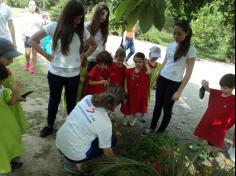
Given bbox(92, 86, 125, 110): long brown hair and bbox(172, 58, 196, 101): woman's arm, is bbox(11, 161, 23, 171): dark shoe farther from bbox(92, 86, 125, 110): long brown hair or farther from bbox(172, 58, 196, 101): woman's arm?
bbox(172, 58, 196, 101): woman's arm

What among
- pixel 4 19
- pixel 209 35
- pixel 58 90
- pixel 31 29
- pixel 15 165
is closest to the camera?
pixel 15 165

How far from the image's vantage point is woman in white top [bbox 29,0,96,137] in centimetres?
363

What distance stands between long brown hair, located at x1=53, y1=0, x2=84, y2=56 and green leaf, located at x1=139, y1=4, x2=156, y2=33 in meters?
1.95

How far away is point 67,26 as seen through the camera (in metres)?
3.64

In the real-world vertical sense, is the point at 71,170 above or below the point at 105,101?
below

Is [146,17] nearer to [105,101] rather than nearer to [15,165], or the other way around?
[105,101]

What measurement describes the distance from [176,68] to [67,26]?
1391mm

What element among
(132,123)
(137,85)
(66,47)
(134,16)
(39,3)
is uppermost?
(134,16)

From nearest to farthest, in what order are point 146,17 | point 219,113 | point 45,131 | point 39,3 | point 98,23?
point 146,17, point 219,113, point 45,131, point 98,23, point 39,3

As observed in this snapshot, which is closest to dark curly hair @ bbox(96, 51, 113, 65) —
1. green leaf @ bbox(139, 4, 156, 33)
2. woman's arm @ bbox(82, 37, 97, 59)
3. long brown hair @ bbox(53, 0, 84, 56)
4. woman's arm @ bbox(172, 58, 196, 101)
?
woman's arm @ bbox(82, 37, 97, 59)

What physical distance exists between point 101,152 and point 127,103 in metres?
1.60

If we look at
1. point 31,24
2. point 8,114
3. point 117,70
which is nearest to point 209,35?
point 31,24

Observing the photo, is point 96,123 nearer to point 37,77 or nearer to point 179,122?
point 179,122

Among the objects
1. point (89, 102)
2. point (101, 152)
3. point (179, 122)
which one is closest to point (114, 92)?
point (89, 102)
